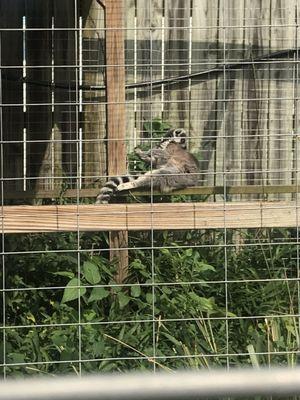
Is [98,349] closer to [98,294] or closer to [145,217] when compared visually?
[98,294]

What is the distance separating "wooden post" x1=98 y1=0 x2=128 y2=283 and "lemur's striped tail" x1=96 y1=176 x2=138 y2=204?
5cm

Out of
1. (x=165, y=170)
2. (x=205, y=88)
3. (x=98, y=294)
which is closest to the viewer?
(x=98, y=294)

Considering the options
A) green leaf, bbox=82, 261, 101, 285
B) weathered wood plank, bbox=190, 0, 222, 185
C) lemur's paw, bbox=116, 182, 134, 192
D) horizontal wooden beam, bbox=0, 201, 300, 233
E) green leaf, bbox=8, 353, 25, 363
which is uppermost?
weathered wood plank, bbox=190, 0, 222, 185

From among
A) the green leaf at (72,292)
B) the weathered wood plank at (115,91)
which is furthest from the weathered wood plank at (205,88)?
the green leaf at (72,292)

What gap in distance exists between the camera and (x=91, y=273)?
3748 mm

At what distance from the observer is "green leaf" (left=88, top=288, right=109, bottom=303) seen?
3.65 metres

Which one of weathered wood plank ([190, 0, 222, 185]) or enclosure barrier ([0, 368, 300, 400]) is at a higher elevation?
weathered wood plank ([190, 0, 222, 185])

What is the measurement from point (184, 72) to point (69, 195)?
1366 millimetres

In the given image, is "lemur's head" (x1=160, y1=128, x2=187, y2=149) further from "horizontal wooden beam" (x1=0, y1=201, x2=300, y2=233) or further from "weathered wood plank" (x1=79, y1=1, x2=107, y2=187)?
"horizontal wooden beam" (x1=0, y1=201, x2=300, y2=233)

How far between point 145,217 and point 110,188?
61 cm

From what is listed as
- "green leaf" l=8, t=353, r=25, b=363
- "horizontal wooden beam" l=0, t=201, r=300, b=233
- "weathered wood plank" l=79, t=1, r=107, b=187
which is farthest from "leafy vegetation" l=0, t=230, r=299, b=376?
"weathered wood plank" l=79, t=1, r=107, b=187

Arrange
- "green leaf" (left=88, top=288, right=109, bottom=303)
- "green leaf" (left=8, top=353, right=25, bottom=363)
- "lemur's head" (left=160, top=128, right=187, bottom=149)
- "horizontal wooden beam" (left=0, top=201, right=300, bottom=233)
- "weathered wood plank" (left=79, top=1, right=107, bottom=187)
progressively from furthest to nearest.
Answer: "weathered wood plank" (left=79, top=1, right=107, bottom=187) < "lemur's head" (left=160, top=128, right=187, bottom=149) < "green leaf" (left=88, top=288, right=109, bottom=303) < "horizontal wooden beam" (left=0, top=201, right=300, bottom=233) < "green leaf" (left=8, top=353, right=25, bottom=363)

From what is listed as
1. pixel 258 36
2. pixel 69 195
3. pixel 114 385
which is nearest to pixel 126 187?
pixel 69 195

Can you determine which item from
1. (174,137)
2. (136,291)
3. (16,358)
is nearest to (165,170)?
(174,137)
